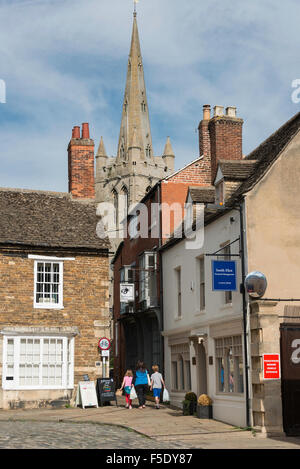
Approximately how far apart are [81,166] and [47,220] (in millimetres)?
3195

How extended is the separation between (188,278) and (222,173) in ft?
15.3

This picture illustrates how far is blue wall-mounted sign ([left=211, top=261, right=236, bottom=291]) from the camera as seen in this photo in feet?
61.0

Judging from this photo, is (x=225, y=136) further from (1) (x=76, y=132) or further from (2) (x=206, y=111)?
(1) (x=76, y=132)

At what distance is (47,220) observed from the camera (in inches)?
1101

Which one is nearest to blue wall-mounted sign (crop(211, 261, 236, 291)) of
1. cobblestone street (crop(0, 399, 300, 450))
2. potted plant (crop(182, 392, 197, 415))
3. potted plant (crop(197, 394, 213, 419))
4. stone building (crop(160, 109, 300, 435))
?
stone building (crop(160, 109, 300, 435))

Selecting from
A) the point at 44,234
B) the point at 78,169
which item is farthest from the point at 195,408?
the point at 78,169

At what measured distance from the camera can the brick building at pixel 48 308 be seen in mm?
25109

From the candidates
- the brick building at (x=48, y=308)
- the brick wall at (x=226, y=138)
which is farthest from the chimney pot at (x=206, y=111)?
the brick building at (x=48, y=308)

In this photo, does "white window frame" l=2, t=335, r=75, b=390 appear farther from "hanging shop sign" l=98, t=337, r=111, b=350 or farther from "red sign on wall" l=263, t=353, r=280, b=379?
"red sign on wall" l=263, t=353, r=280, b=379

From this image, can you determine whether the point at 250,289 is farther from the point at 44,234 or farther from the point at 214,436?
the point at 44,234

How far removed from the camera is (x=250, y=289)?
57.9 ft

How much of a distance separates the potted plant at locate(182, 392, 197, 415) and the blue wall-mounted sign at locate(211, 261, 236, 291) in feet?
16.8

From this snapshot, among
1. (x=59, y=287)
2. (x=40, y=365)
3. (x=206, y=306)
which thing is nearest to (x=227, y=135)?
(x=206, y=306)

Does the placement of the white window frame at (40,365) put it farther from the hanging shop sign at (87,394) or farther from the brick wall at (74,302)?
the hanging shop sign at (87,394)
